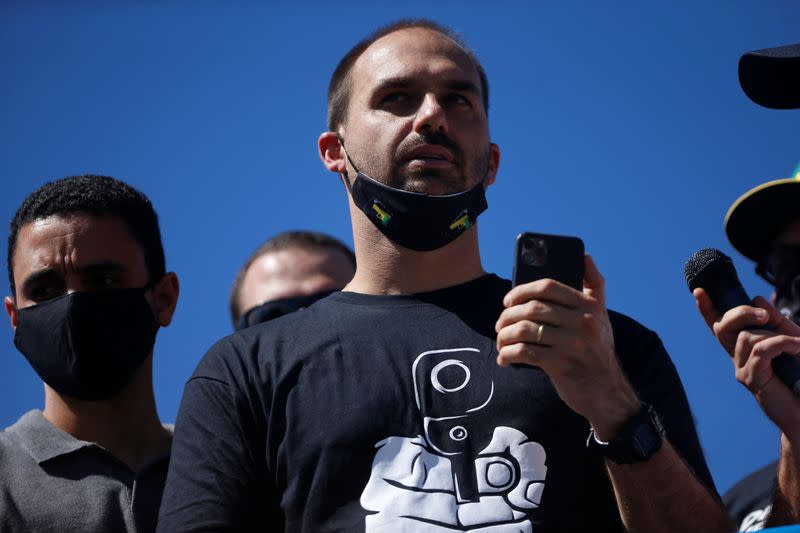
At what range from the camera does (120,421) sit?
4512mm

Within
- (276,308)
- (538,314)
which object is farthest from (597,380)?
(276,308)

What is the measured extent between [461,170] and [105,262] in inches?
71.8

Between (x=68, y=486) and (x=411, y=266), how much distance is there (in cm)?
170

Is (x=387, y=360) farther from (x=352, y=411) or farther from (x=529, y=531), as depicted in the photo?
(x=529, y=531)

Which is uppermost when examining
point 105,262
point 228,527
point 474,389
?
point 105,262

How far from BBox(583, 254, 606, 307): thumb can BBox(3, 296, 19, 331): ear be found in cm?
289

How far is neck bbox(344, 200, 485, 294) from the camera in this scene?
3738 mm

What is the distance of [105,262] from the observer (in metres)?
4.61

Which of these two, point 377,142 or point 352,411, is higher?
point 377,142

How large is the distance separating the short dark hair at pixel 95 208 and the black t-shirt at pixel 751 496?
341 centimetres

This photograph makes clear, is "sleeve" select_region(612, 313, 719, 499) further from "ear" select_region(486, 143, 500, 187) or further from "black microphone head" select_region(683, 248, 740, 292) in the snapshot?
"ear" select_region(486, 143, 500, 187)

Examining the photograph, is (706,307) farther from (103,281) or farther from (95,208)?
(95,208)

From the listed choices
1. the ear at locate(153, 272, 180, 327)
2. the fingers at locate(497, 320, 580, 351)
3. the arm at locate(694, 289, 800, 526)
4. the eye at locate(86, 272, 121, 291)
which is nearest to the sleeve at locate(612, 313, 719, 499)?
the arm at locate(694, 289, 800, 526)

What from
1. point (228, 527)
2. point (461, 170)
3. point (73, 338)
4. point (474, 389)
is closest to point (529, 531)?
point (474, 389)
